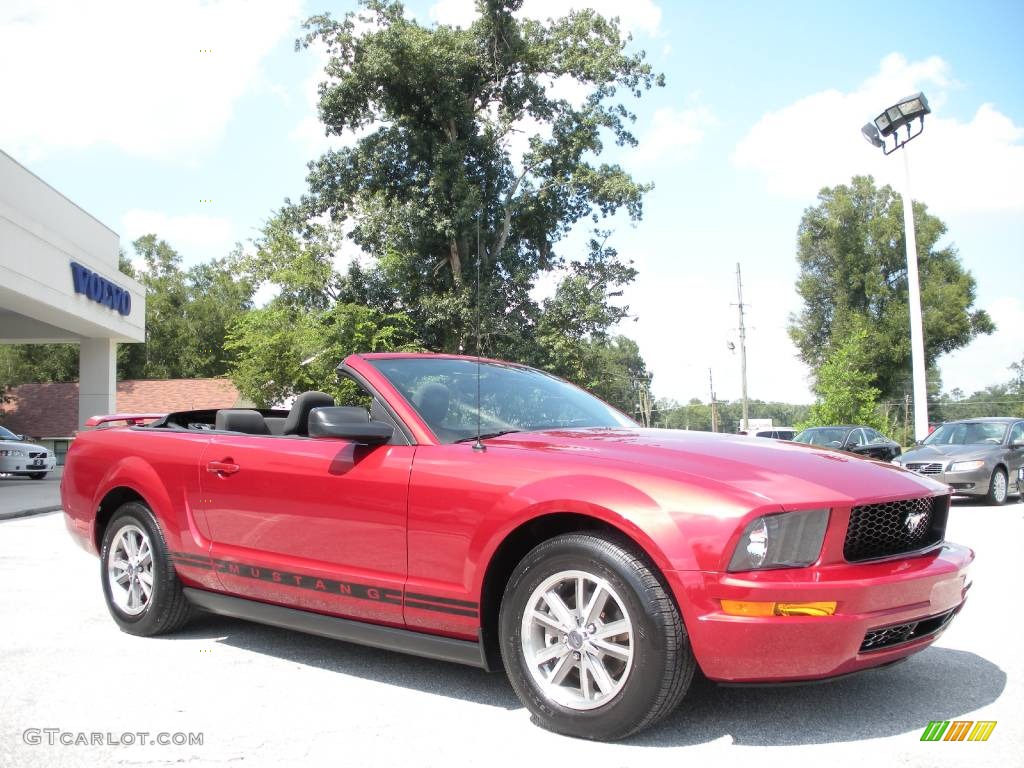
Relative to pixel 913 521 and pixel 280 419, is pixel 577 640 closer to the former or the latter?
pixel 913 521

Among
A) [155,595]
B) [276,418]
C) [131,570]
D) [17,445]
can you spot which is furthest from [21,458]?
[155,595]

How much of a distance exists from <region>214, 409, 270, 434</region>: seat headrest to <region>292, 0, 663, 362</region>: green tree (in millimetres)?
27643

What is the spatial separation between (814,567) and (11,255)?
887 inches

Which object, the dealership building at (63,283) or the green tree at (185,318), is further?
the green tree at (185,318)

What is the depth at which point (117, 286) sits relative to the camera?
94.7 feet

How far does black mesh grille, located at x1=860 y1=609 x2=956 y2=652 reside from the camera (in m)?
3.26

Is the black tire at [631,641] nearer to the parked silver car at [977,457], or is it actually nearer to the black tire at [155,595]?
the black tire at [155,595]

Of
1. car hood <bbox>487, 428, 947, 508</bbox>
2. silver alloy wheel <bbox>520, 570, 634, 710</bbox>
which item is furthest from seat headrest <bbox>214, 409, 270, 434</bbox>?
silver alloy wheel <bbox>520, 570, 634, 710</bbox>

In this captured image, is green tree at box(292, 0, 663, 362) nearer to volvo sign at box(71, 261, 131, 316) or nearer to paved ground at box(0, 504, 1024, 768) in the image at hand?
volvo sign at box(71, 261, 131, 316)

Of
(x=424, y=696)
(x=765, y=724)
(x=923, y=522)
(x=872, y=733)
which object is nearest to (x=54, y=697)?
(x=424, y=696)

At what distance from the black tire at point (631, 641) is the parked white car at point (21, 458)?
75.3 ft

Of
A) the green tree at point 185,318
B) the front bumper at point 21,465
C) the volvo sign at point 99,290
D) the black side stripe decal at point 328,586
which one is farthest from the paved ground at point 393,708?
the green tree at point 185,318

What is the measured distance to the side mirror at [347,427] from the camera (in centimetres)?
389

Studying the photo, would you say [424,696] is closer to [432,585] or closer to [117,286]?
[432,585]
